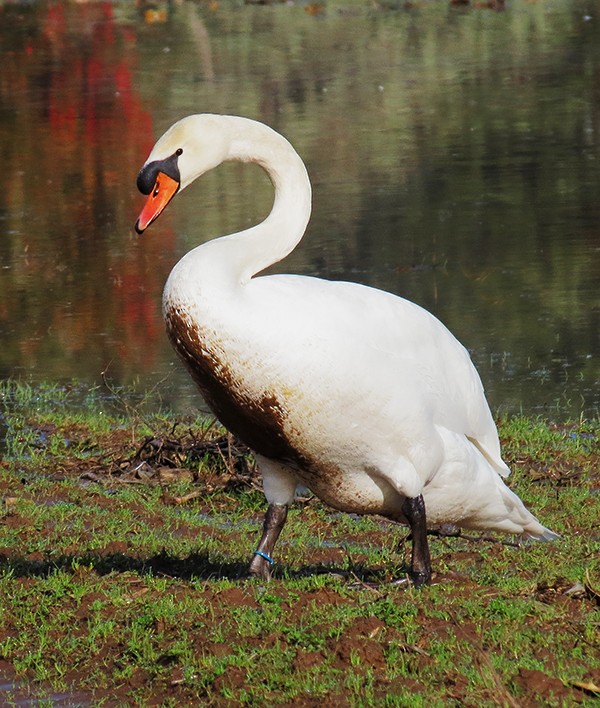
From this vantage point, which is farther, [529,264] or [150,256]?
[150,256]

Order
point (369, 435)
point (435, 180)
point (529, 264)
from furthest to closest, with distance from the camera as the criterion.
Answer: point (435, 180)
point (529, 264)
point (369, 435)

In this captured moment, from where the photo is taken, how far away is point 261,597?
520 cm

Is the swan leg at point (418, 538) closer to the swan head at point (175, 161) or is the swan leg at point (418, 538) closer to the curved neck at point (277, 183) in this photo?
the curved neck at point (277, 183)

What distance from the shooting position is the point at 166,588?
214 inches

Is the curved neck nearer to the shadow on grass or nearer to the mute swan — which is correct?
the mute swan

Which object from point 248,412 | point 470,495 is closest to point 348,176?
point 470,495

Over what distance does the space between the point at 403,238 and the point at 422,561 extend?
844 cm

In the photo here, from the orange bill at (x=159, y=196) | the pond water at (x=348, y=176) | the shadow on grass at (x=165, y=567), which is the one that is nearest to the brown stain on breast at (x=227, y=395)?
the orange bill at (x=159, y=196)

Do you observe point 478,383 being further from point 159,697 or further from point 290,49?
point 290,49

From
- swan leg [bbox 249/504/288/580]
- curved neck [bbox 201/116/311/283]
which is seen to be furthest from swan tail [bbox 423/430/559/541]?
curved neck [bbox 201/116/311/283]

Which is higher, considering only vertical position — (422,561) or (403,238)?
(422,561)

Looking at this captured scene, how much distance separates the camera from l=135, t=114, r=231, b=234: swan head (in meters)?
5.30

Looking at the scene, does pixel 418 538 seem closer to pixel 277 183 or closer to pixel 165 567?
pixel 165 567

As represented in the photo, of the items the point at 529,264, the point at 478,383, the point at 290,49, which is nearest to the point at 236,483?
the point at 478,383
